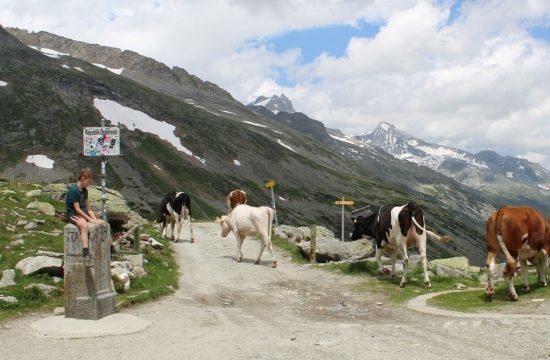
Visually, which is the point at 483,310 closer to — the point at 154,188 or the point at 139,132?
the point at 154,188

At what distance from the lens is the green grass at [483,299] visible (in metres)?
13.9

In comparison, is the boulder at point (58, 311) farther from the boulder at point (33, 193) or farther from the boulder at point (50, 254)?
the boulder at point (33, 193)

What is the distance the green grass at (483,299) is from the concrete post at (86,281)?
359 inches

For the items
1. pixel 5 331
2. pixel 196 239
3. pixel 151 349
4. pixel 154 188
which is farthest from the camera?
pixel 154 188

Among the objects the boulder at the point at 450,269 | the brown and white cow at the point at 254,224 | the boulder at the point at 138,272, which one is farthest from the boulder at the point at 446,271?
the boulder at the point at 138,272

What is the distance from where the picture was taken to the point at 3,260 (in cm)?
1580

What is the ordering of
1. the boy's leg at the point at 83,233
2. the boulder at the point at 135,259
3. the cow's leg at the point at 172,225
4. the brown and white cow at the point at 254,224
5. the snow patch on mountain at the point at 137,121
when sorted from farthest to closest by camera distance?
the snow patch on mountain at the point at 137,121, the cow's leg at the point at 172,225, the brown and white cow at the point at 254,224, the boulder at the point at 135,259, the boy's leg at the point at 83,233

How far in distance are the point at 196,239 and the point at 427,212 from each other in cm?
17701

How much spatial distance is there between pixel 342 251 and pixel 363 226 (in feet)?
6.41

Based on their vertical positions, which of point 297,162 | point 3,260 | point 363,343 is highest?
point 297,162

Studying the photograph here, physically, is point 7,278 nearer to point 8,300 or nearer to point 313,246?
point 8,300

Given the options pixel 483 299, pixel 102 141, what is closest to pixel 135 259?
pixel 102 141

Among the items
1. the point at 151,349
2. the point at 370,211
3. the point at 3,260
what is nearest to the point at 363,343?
Result: the point at 151,349

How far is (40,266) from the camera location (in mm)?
15352
